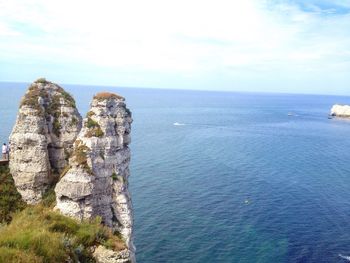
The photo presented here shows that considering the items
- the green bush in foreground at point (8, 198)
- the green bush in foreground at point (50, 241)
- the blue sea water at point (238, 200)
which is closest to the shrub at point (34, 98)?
the green bush in foreground at point (8, 198)

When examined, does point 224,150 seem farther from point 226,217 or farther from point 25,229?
point 25,229

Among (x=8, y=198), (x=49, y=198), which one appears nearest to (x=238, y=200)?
(x=49, y=198)

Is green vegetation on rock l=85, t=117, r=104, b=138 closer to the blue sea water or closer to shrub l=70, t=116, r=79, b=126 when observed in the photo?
shrub l=70, t=116, r=79, b=126

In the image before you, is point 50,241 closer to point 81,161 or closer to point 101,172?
point 81,161

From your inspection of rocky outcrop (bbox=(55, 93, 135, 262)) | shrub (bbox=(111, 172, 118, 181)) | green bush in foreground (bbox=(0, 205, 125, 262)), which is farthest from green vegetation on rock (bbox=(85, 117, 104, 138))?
green bush in foreground (bbox=(0, 205, 125, 262))

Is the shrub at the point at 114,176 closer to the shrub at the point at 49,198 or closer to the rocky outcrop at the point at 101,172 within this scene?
the rocky outcrop at the point at 101,172
